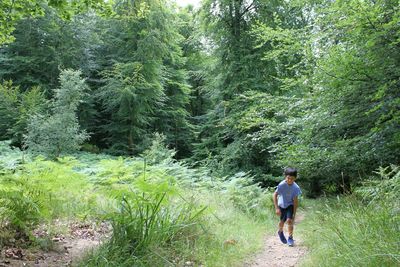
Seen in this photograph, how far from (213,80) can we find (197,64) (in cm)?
1228

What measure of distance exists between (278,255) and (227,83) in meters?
11.9

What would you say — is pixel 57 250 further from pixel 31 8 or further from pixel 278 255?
pixel 31 8

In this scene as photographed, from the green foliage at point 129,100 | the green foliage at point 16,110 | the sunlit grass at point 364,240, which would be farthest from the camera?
the green foliage at point 129,100

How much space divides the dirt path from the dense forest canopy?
174cm

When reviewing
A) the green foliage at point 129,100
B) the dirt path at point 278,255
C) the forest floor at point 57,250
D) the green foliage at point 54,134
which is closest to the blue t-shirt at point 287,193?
the dirt path at point 278,255

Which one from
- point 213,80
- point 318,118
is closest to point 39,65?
point 213,80

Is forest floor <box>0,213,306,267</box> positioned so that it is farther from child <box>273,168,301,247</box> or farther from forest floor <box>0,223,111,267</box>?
child <box>273,168,301,247</box>

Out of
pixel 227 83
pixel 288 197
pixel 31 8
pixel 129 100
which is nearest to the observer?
pixel 31 8

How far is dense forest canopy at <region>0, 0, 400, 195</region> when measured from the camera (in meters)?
6.04

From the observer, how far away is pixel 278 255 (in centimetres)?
599

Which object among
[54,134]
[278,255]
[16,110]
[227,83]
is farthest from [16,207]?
[16,110]

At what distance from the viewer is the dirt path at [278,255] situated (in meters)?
5.41

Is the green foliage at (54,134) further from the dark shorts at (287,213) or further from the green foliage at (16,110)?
the dark shorts at (287,213)

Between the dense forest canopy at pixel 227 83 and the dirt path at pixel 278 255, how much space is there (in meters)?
1.74
